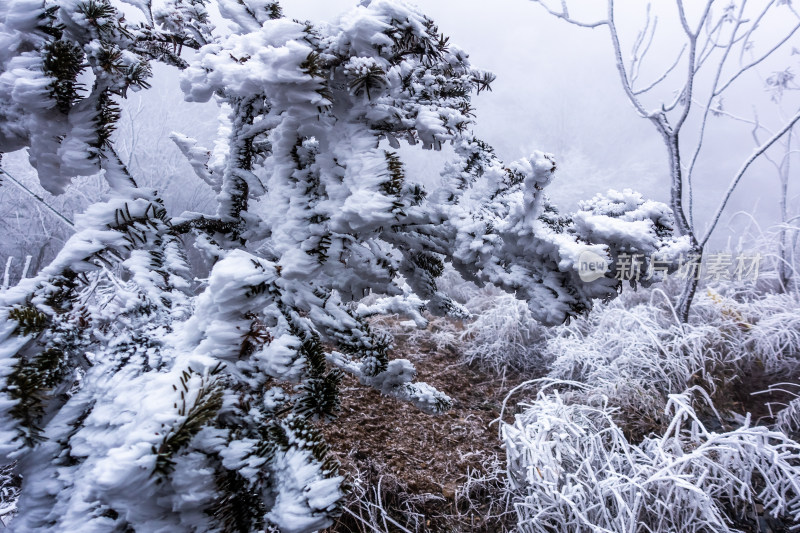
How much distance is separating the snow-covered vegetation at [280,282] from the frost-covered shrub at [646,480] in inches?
0.5

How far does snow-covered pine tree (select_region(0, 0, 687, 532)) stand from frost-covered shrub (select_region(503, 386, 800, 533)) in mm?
900

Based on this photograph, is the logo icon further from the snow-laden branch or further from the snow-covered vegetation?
the snow-laden branch

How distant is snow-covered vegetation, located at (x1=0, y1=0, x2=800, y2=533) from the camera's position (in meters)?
0.60

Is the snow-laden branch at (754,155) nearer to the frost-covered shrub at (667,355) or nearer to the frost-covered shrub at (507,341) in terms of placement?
the frost-covered shrub at (667,355)

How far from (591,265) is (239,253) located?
657mm

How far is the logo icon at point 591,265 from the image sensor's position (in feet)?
2.68

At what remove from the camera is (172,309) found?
0.86 m

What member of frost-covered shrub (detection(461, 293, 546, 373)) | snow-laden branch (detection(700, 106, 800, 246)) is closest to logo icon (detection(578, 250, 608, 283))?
frost-covered shrub (detection(461, 293, 546, 373))

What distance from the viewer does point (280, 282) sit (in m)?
0.96

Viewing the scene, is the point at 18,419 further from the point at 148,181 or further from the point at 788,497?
the point at 148,181

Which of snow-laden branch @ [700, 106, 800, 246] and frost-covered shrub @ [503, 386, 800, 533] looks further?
snow-laden branch @ [700, 106, 800, 246]

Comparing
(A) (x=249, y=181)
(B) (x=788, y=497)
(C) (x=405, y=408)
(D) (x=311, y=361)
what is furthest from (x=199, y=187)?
(B) (x=788, y=497)

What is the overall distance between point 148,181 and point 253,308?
15.5ft

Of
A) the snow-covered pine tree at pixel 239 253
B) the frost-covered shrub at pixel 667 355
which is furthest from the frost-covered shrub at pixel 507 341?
the snow-covered pine tree at pixel 239 253
